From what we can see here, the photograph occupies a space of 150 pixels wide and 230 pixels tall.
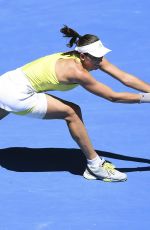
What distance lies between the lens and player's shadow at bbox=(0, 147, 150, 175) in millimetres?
6422

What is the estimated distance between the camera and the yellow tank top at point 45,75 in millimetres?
5891

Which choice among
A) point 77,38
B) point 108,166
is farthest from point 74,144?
point 77,38

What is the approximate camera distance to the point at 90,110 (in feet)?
23.8

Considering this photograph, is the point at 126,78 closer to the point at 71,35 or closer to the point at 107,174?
the point at 71,35

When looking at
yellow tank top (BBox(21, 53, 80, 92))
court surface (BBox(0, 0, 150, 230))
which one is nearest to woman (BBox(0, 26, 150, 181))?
yellow tank top (BBox(21, 53, 80, 92))

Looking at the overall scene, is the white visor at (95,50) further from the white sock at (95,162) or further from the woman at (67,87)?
the white sock at (95,162)

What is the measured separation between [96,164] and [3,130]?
49.7 inches

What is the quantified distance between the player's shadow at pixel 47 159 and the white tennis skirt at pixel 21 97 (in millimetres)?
629

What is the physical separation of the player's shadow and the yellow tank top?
810 mm

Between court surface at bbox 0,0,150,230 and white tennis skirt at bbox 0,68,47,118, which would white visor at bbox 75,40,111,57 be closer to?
white tennis skirt at bbox 0,68,47,118

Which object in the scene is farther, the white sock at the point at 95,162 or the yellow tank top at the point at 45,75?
the white sock at the point at 95,162

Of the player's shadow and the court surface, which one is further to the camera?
the player's shadow

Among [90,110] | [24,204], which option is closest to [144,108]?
[90,110]

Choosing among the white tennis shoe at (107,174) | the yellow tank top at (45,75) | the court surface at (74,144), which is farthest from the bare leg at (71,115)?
the court surface at (74,144)
